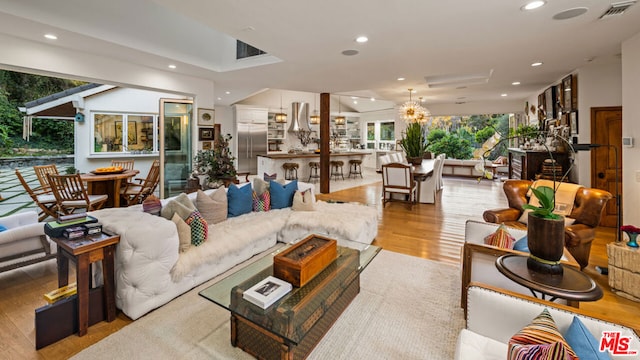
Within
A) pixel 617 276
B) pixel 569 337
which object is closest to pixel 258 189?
pixel 569 337

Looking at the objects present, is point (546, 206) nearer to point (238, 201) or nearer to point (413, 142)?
point (238, 201)

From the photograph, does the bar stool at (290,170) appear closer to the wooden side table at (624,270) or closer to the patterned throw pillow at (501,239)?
the patterned throw pillow at (501,239)

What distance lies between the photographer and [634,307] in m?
2.46

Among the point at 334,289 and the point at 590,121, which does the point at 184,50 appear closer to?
the point at 334,289

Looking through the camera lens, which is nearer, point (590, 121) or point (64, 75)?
point (64, 75)

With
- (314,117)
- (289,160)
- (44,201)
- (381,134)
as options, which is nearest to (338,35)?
(44,201)

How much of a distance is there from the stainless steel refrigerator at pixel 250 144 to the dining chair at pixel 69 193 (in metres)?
6.30

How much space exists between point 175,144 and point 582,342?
662 centimetres

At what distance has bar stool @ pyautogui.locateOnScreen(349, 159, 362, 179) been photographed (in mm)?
10461

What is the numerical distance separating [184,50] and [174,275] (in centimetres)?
405

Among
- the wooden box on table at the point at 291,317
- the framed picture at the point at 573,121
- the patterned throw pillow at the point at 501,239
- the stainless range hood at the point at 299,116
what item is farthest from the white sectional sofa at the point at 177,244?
the stainless range hood at the point at 299,116

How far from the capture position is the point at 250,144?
1096 cm

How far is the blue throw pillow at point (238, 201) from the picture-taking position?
362 cm

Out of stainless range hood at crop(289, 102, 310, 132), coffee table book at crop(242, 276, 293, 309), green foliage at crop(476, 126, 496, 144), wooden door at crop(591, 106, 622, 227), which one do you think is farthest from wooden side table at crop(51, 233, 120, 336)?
green foliage at crop(476, 126, 496, 144)
